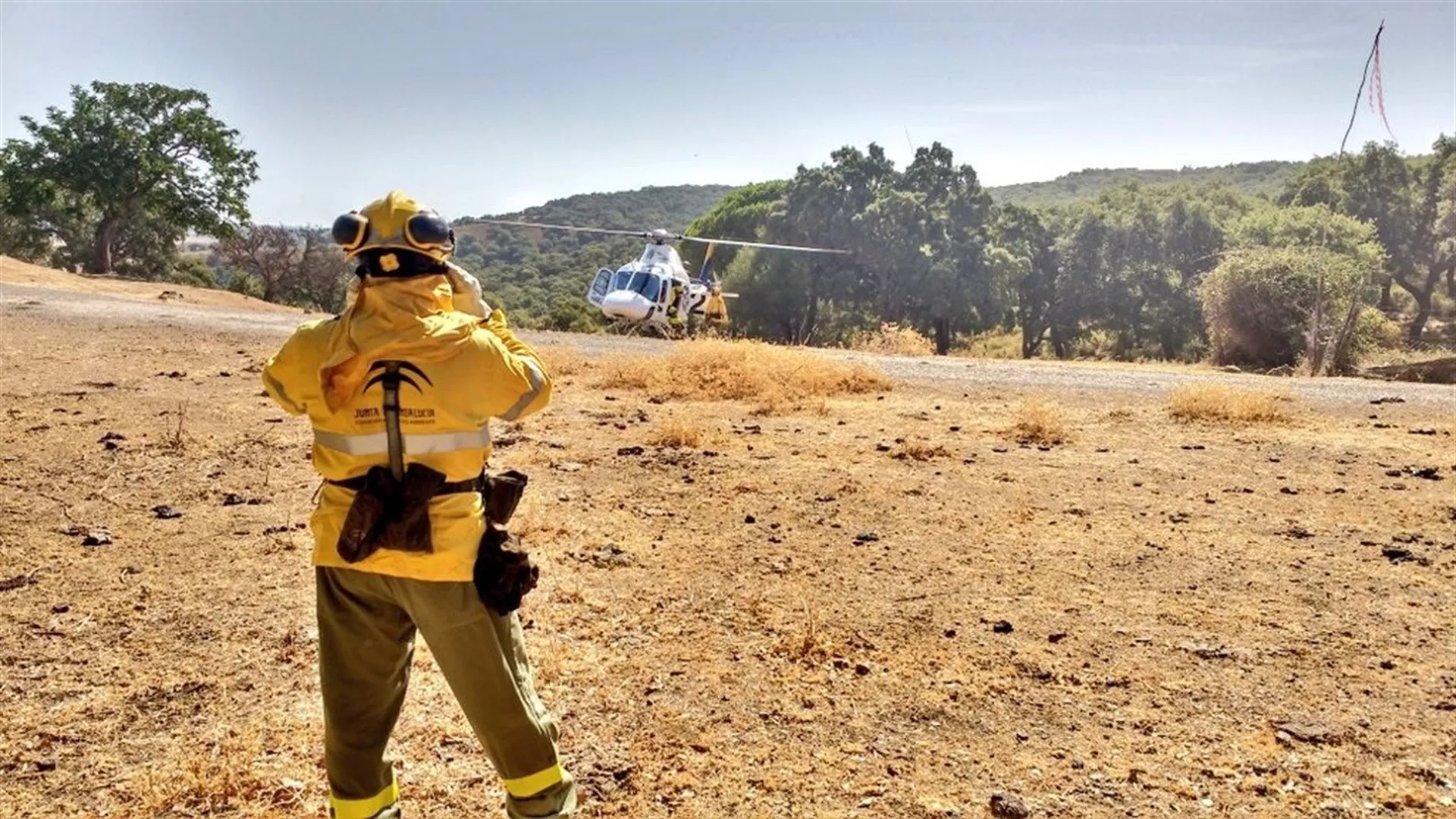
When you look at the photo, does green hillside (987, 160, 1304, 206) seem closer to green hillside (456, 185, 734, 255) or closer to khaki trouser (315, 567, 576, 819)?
green hillside (456, 185, 734, 255)

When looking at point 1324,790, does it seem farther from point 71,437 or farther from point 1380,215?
point 1380,215

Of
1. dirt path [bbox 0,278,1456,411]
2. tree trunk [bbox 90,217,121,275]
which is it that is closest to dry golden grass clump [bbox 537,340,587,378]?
dirt path [bbox 0,278,1456,411]

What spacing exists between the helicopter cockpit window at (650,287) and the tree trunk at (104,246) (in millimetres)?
22462

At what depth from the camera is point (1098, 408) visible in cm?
1091

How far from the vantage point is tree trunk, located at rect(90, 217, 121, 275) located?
106 ft

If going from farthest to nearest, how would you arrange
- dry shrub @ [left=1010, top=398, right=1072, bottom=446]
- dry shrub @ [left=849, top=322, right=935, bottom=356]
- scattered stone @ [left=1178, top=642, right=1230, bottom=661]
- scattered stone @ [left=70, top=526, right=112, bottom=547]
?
dry shrub @ [left=849, top=322, right=935, bottom=356] → dry shrub @ [left=1010, top=398, right=1072, bottom=446] → scattered stone @ [left=70, top=526, right=112, bottom=547] → scattered stone @ [left=1178, top=642, right=1230, bottom=661]

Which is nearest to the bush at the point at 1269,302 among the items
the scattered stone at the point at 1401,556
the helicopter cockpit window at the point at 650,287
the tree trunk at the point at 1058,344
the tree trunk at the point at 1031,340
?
the tree trunk at the point at 1031,340

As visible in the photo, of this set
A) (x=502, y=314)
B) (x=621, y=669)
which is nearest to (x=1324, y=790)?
(x=621, y=669)

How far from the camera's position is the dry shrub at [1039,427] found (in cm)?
895

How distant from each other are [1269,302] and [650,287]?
1680cm

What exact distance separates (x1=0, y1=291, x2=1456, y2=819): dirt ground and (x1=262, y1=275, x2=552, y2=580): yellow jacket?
3.94 ft

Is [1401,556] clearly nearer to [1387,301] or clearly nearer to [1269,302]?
[1269,302]

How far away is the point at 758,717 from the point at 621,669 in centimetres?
73

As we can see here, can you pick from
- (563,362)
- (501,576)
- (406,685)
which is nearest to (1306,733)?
(501,576)
